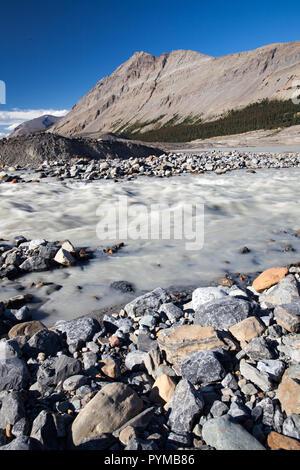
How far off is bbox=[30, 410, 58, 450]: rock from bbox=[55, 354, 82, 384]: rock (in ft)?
1.53

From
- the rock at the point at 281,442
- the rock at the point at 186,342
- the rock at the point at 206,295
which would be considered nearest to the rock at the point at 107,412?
the rock at the point at 186,342

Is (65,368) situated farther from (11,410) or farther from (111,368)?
(11,410)

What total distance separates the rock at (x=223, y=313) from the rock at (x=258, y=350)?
389 mm

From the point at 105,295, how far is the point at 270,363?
242cm

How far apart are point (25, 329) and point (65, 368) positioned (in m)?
0.96

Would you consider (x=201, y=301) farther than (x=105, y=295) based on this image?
No

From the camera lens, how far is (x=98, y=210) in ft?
29.0

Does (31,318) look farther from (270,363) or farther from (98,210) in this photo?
(98,210)

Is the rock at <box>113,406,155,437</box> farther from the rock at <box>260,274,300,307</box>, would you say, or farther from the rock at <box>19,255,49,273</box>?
the rock at <box>19,255,49,273</box>

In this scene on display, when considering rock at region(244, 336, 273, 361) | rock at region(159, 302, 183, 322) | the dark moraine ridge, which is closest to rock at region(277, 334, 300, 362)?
rock at region(244, 336, 273, 361)

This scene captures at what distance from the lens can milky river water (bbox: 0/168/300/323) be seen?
4754 mm

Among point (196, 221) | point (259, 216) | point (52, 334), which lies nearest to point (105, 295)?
point (52, 334)

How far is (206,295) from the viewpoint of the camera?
3.67 m

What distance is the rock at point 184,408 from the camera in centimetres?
201
